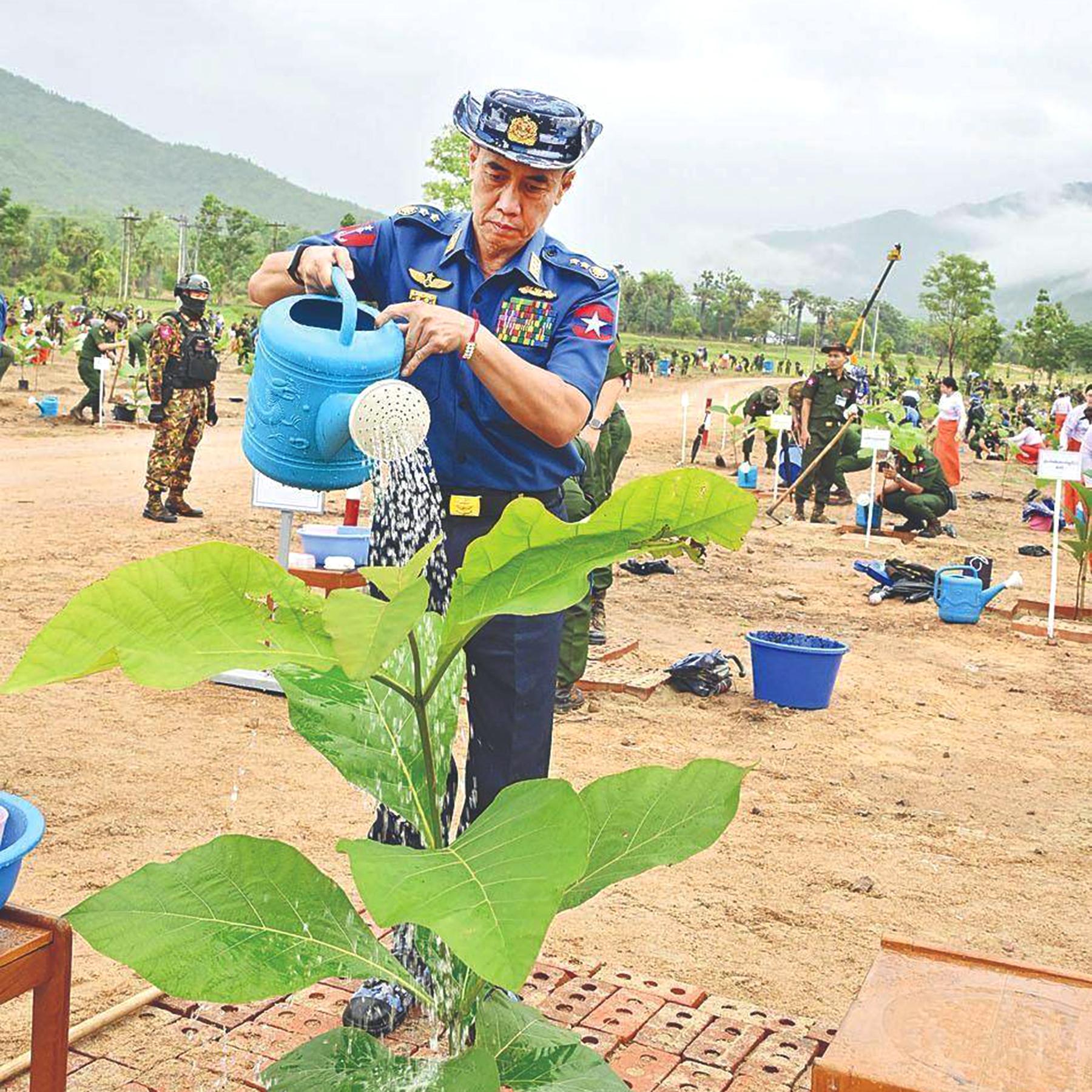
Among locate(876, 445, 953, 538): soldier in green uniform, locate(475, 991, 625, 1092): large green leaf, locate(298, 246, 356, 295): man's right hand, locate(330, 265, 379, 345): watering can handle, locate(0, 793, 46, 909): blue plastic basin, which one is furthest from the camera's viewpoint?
locate(876, 445, 953, 538): soldier in green uniform

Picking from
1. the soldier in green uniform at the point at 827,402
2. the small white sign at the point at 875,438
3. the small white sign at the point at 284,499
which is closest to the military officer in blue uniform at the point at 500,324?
the small white sign at the point at 284,499

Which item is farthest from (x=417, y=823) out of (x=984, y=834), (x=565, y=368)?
(x=984, y=834)

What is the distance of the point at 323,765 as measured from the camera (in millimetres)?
4520

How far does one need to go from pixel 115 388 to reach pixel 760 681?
48.8 feet

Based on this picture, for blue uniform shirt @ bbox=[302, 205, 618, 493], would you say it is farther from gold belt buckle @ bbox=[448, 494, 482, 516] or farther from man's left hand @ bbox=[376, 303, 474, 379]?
man's left hand @ bbox=[376, 303, 474, 379]

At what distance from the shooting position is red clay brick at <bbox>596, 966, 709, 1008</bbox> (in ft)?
9.43

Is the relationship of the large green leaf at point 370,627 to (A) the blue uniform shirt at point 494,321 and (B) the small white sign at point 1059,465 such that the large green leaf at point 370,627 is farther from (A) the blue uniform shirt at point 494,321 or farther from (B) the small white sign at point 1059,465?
(B) the small white sign at point 1059,465

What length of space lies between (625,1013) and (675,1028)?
4.1 inches

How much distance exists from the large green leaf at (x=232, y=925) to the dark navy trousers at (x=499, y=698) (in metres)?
1.03

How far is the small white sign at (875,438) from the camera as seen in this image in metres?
10.6

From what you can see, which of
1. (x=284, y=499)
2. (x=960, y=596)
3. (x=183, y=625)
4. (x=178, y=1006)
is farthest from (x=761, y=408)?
(x=183, y=625)

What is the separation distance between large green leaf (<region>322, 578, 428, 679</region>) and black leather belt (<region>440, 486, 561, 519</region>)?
1.33 metres

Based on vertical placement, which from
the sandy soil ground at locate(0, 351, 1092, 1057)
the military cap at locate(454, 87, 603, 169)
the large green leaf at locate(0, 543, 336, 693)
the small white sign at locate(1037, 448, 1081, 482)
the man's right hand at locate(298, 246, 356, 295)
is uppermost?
the military cap at locate(454, 87, 603, 169)

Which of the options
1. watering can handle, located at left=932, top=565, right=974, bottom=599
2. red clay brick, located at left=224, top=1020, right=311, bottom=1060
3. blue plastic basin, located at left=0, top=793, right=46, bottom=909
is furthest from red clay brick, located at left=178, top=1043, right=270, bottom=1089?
watering can handle, located at left=932, top=565, right=974, bottom=599
